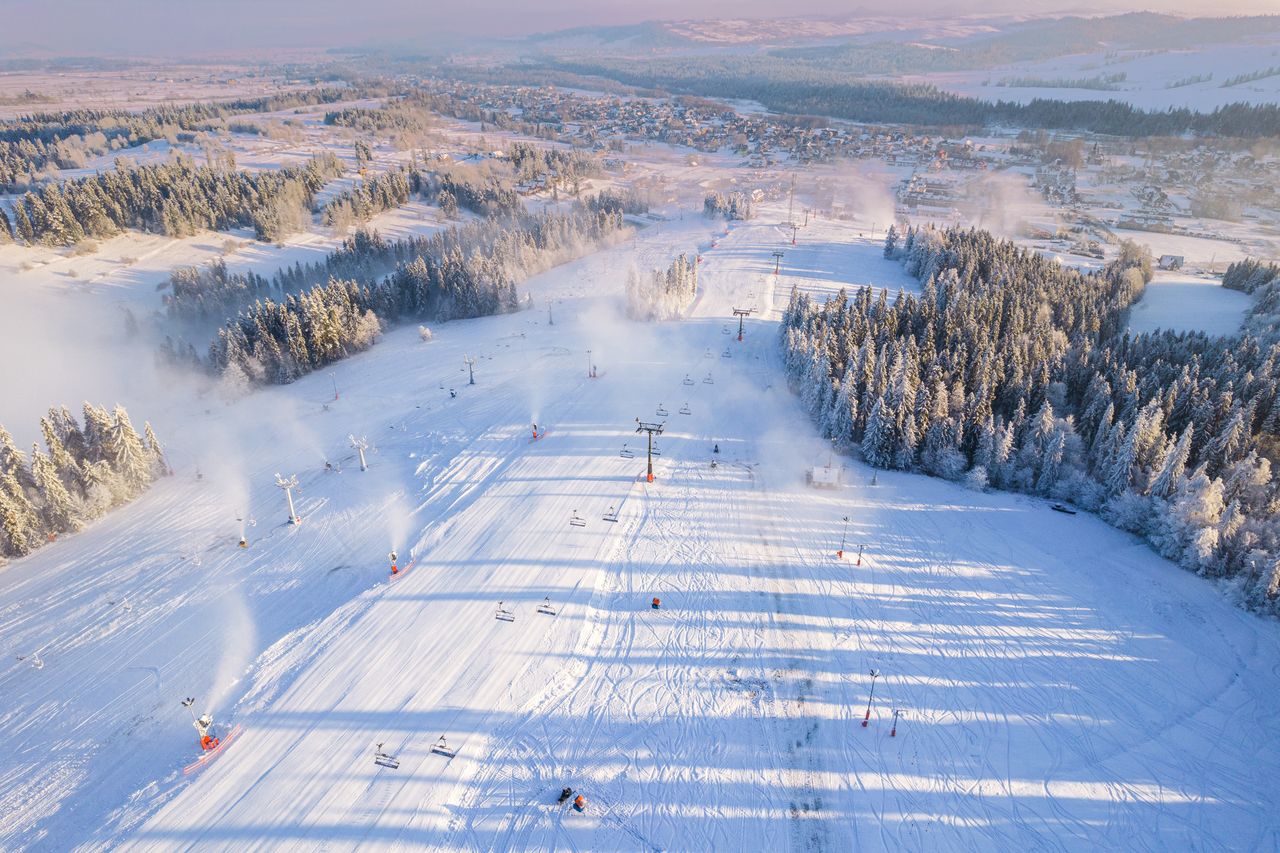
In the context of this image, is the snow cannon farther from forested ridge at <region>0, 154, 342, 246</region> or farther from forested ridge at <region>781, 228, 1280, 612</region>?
forested ridge at <region>0, 154, 342, 246</region>

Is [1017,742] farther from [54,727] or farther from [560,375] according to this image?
[560,375]

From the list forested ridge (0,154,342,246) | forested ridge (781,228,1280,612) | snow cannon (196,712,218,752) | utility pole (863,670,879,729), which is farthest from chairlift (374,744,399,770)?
forested ridge (0,154,342,246)

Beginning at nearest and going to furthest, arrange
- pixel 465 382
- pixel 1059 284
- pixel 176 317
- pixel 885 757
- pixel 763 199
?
1. pixel 885 757
2. pixel 465 382
3. pixel 1059 284
4. pixel 176 317
5. pixel 763 199

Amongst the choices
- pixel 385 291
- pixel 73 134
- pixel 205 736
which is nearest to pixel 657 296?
pixel 385 291

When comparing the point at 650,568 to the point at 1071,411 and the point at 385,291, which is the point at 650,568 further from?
the point at 385,291

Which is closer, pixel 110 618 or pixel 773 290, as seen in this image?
pixel 110 618

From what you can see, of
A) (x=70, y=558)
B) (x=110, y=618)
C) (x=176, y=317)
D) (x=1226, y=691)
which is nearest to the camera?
(x=1226, y=691)

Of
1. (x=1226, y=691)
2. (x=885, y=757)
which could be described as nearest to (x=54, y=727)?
(x=885, y=757)
